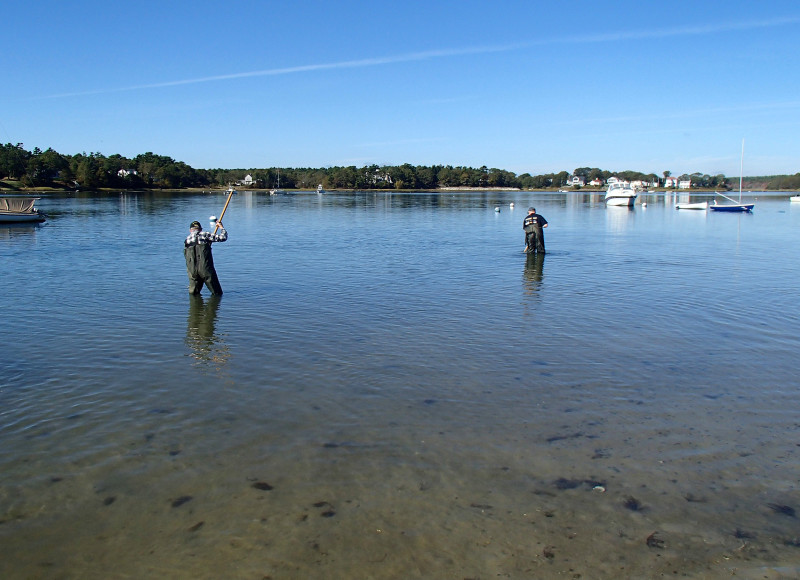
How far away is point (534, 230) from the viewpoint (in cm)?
Result: 2427

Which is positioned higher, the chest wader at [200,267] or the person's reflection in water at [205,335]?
the chest wader at [200,267]

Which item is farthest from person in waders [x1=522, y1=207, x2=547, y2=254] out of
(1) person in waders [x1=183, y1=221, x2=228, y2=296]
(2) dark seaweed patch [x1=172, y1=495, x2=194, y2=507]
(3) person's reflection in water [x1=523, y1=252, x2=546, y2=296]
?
→ (2) dark seaweed patch [x1=172, y1=495, x2=194, y2=507]

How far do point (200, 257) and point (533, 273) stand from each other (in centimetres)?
1060

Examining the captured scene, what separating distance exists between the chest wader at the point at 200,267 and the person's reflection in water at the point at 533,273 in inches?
315

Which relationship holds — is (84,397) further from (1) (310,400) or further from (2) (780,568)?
(2) (780,568)

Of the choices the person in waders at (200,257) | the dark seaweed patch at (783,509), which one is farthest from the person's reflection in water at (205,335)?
the dark seaweed patch at (783,509)

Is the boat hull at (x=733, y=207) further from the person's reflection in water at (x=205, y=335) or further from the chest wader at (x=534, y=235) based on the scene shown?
the person's reflection in water at (x=205, y=335)

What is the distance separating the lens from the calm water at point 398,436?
4801 mm

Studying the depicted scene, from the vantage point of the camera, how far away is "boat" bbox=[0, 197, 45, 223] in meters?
40.8

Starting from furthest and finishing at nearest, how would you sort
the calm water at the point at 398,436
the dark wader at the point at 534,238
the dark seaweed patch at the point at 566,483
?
the dark wader at the point at 534,238, the dark seaweed patch at the point at 566,483, the calm water at the point at 398,436

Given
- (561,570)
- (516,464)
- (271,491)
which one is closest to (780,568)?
(561,570)

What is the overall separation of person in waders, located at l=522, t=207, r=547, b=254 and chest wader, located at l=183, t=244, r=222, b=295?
12.7 meters

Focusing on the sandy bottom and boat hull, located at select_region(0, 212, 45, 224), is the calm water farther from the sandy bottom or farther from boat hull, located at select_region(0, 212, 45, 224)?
boat hull, located at select_region(0, 212, 45, 224)

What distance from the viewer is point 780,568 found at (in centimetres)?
455
